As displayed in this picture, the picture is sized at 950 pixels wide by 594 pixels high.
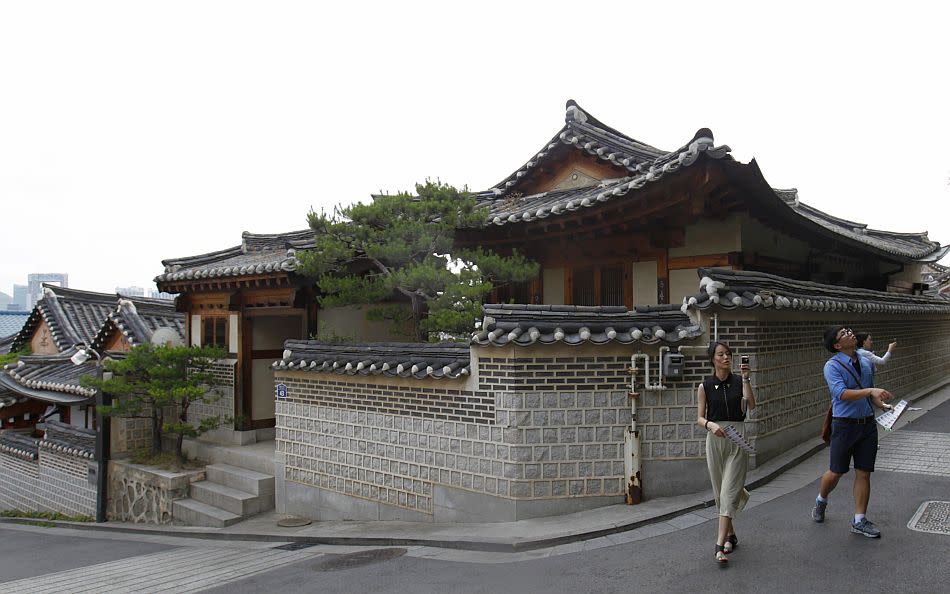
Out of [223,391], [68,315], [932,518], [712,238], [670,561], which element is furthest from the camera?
[68,315]

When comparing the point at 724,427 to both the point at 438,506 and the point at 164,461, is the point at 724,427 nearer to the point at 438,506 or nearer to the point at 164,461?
the point at 438,506

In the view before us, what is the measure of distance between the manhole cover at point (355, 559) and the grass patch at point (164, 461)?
716 cm

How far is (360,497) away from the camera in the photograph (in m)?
9.75

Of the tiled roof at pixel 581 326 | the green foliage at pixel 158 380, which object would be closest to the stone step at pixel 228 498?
the green foliage at pixel 158 380

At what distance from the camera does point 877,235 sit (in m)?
19.7

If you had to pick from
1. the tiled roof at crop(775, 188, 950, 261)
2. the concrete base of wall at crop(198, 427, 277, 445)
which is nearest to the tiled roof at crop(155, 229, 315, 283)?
the concrete base of wall at crop(198, 427, 277, 445)

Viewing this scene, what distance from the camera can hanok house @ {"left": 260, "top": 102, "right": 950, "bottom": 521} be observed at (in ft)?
25.7

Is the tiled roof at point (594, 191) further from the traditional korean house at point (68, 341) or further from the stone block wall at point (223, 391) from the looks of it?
the traditional korean house at point (68, 341)

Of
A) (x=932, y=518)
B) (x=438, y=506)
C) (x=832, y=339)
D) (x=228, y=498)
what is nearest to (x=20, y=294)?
(x=228, y=498)

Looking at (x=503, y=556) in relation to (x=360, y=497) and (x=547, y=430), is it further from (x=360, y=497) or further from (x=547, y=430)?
(x=360, y=497)

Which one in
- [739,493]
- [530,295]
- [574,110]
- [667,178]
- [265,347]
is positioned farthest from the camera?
[265,347]

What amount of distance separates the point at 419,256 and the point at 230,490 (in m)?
6.22

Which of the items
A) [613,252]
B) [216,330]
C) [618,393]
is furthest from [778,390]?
[216,330]

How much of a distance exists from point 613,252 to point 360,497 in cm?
582
